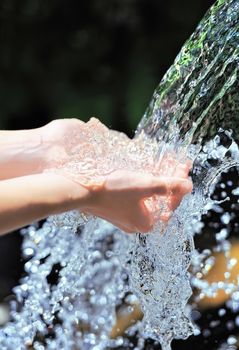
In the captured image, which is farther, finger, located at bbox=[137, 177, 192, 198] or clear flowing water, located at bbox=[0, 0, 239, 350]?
clear flowing water, located at bbox=[0, 0, 239, 350]

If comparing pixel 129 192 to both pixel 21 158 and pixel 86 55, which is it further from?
pixel 86 55

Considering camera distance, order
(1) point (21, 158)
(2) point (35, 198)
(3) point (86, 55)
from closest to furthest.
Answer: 1. (2) point (35, 198)
2. (1) point (21, 158)
3. (3) point (86, 55)

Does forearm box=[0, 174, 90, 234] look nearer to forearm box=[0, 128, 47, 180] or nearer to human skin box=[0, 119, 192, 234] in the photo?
human skin box=[0, 119, 192, 234]

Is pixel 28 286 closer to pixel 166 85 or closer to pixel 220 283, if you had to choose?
pixel 220 283

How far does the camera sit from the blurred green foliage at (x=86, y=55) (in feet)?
8.59

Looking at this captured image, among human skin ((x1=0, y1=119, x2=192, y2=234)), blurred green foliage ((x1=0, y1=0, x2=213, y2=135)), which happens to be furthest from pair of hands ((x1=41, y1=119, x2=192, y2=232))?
blurred green foliage ((x1=0, y1=0, x2=213, y2=135))

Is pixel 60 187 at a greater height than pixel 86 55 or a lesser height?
greater

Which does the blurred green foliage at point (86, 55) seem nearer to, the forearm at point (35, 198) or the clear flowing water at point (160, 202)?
the clear flowing water at point (160, 202)

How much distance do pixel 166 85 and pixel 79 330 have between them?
1.34 feet

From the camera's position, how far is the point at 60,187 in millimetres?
1058

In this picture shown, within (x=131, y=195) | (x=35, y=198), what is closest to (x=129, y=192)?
(x=131, y=195)

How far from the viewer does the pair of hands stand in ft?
3.56

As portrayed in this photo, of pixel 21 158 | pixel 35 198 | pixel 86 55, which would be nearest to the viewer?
pixel 35 198

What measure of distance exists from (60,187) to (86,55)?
5.72ft
